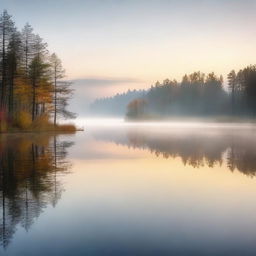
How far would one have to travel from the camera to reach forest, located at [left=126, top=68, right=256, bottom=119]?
424ft

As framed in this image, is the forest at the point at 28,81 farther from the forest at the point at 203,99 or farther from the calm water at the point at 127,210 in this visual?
the forest at the point at 203,99

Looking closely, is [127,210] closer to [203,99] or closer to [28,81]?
[28,81]

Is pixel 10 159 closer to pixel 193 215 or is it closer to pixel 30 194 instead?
pixel 30 194

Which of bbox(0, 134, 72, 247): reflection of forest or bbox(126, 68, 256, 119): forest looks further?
bbox(126, 68, 256, 119): forest

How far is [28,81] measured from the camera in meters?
57.6

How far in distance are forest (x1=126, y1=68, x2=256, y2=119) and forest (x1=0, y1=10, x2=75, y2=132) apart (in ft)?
249

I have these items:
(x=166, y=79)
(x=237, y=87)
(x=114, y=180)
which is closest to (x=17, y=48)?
(x=114, y=180)

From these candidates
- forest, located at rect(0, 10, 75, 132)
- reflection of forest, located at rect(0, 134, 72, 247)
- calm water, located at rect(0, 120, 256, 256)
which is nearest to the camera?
calm water, located at rect(0, 120, 256, 256)

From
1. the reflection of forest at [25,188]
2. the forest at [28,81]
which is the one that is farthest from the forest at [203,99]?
the reflection of forest at [25,188]

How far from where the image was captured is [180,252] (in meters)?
7.57

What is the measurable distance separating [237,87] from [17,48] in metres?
105

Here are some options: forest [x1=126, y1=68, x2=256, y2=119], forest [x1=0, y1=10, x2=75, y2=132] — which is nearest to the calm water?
forest [x1=0, y1=10, x2=75, y2=132]

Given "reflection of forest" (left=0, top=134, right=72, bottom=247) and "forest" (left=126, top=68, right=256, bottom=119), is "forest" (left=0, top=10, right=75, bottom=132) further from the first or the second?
"forest" (left=126, top=68, right=256, bottom=119)

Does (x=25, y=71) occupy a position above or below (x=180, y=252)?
above
